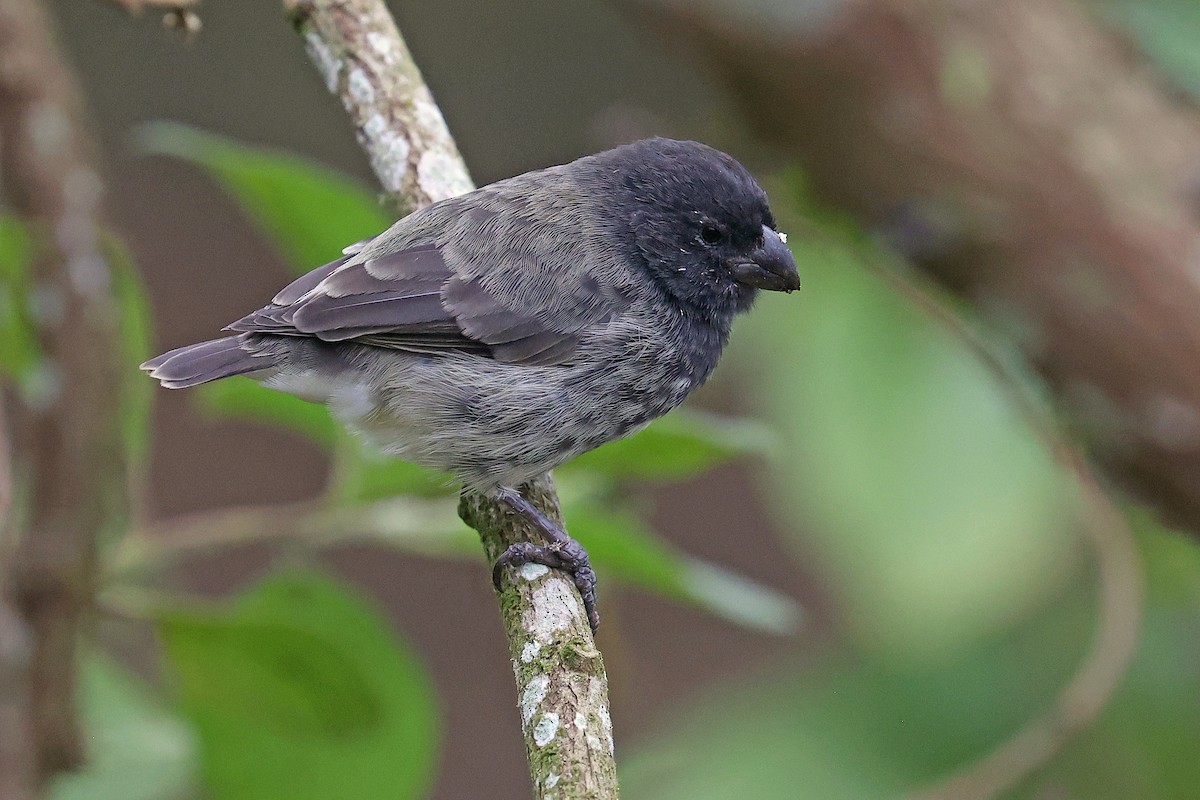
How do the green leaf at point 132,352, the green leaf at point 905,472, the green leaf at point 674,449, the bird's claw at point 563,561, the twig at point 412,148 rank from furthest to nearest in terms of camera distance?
the green leaf at point 905,472 < the green leaf at point 132,352 < the green leaf at point 674,449 < the bird's claw at point 563,561 < the twig at point 412,148

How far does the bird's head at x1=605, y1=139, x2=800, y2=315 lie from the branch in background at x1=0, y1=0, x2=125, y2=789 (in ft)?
3.96

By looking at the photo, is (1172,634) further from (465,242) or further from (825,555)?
(465,242)

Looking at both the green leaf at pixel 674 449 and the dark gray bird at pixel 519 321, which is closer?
the green leaf at pixel 674 449

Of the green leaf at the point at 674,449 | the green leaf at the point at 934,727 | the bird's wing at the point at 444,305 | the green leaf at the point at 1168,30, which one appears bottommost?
the green leaf at the point at 934,727

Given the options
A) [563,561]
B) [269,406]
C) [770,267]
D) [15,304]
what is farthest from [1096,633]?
[15,304]

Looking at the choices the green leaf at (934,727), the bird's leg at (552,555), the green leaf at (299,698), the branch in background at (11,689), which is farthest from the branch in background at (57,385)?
the green leaf at (934,727)

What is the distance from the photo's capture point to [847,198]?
3.65 m

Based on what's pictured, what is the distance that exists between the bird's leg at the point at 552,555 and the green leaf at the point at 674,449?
159 millimetres

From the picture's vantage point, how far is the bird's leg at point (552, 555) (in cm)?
233

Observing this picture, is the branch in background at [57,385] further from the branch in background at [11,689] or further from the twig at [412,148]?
the twig at [412,148]

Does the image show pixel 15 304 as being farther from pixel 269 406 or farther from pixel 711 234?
pixel 711 234

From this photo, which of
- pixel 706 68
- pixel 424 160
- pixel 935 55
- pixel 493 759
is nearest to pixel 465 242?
pixel 424 160

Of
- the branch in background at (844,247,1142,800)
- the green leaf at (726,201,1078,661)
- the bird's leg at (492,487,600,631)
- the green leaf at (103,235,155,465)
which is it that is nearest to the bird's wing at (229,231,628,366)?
the green leaf at (103,235,155,465)

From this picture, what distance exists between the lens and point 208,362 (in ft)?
8.53
